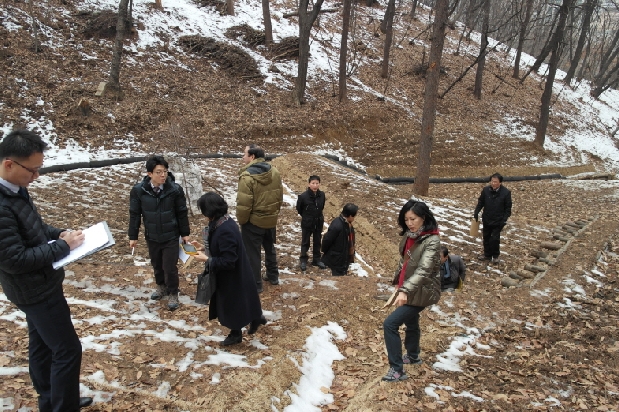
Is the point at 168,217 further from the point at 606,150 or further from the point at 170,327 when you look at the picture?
the point at 606,150

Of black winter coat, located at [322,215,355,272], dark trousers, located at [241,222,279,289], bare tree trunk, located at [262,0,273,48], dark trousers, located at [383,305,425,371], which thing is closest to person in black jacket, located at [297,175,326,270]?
black winter coat, located at [322,215,355,272]

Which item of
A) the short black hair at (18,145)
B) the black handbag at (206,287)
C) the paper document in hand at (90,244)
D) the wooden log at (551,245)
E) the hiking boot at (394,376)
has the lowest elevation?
the hiking boot at (394,376)

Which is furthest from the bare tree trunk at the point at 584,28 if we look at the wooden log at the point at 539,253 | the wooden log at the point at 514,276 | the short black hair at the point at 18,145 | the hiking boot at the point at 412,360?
the short black hair at the point at 18,145

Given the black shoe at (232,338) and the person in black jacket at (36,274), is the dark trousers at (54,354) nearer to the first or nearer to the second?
the person in black jacket at (36,274)

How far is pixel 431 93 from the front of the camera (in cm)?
1157

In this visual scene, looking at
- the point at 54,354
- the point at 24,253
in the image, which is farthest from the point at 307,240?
the point at 24,253

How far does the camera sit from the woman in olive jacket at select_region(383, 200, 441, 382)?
11.9 ft

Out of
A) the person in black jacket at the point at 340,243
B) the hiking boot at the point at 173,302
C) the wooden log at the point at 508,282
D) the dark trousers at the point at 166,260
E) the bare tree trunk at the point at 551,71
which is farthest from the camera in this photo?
the bare tree trunk at the point at 551,71

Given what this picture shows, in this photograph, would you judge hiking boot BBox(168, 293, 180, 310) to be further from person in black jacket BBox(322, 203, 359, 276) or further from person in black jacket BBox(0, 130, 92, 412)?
person in black jacket BBox(322, 203, 359, 276)

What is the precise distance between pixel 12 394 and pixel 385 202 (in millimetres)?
9094

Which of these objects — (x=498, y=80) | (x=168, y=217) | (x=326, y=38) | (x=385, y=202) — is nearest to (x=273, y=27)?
(x=326, y=38)

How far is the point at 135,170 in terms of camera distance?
11.7 metres

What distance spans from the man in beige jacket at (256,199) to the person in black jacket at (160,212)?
2.58ft

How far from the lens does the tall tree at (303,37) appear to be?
17938 mm
